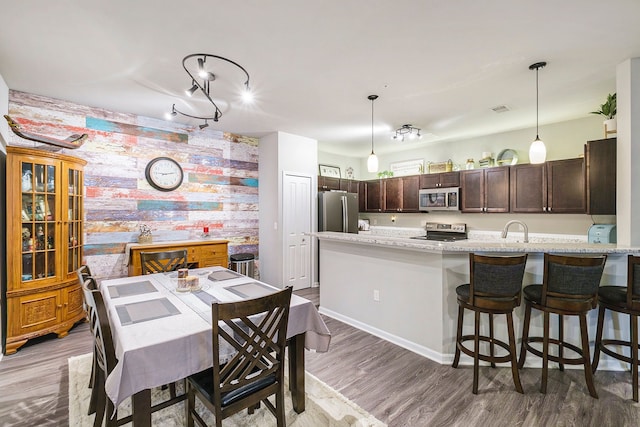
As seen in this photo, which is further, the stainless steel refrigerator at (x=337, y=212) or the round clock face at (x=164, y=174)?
the stainless steel refrigerator at (x=337, y=212)

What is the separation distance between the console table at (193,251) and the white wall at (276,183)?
87 centimetres

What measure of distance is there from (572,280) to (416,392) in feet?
4.82

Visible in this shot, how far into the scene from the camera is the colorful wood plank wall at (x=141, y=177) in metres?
3.66

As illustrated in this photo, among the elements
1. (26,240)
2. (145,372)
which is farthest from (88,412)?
(26,240)

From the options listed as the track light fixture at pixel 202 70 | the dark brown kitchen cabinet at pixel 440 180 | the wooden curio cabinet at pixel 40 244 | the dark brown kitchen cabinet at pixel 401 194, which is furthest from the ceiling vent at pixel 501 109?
the wooden curio cabinet at pixel 40 244

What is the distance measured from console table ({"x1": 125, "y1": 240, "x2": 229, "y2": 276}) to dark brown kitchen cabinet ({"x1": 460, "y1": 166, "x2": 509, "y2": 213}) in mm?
4128

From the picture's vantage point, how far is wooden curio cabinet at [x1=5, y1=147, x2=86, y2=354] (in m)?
2.91

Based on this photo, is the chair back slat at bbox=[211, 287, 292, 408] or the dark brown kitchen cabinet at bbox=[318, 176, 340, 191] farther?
the dark brown kitchen cabinet at bbox=[318, 176, 340, 191]

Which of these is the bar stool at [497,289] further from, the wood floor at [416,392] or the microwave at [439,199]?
the microwave at [439,199]

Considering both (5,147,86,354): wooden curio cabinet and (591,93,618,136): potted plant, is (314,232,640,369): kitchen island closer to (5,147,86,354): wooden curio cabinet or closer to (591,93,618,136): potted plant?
(591,93,618,136): potted plant

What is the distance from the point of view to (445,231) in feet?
18.3

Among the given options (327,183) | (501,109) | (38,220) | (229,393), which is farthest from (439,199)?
(38,220)

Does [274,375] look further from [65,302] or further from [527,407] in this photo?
[65,302]

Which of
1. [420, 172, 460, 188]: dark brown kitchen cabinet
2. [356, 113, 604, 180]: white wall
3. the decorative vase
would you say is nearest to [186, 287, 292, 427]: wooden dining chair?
the decorative vase
